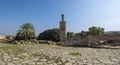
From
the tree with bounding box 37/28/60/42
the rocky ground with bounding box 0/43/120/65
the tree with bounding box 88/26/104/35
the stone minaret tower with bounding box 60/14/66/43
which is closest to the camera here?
the rocky ground with bounding box 0/43/120/65

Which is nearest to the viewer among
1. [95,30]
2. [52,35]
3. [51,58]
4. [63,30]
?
[51,58]

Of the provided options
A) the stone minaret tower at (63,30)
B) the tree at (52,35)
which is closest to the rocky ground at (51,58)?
the stone minaret tower at (63,30)

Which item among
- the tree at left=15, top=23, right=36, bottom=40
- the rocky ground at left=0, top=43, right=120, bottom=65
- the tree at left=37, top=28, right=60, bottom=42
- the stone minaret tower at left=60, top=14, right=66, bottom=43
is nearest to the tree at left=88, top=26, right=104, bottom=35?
the tree at left=37, top=28, right=60, bottom=42

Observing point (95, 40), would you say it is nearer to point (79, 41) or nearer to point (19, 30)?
point (79, 41)

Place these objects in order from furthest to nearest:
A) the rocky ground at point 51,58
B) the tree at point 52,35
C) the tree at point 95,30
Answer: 1. the tree at point 95,30
2. the tree at point 52,35
3. the rocky ground at point 51,58

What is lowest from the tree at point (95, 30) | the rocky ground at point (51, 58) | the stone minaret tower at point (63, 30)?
the rocky ground at point (51, 58)

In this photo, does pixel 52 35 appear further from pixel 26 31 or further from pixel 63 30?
pixel 63 30

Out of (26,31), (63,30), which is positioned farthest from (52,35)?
(63,30)

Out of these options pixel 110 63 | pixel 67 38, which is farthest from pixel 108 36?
pixel 110 63

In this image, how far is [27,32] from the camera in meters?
33.5

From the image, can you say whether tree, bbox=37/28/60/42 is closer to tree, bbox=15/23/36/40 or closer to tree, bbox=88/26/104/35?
tree, bbox=15/23/36/40

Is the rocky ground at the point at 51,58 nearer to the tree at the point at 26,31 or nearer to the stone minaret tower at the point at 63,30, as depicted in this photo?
the stone minaret tower at the point at 63,30

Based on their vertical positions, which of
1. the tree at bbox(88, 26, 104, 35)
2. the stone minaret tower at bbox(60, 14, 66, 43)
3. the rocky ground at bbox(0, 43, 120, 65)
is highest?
the tree at bbox(88, 26, 104, 35)

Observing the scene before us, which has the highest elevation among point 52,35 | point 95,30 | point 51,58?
point 95,30
